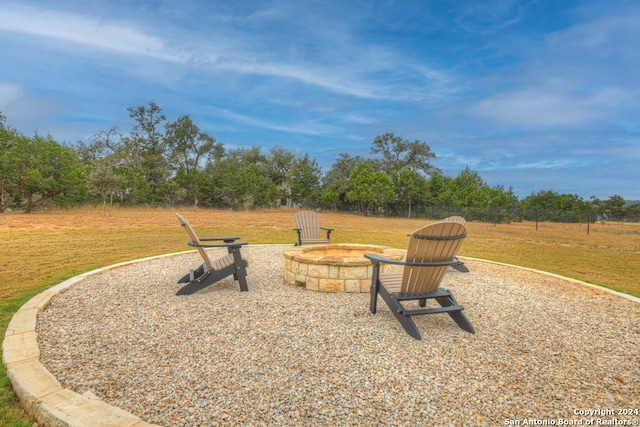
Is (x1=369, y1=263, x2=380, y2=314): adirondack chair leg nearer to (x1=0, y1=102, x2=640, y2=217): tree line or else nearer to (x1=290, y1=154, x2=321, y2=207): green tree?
(x1=0, y1=102, x2=640, y2=217): tree line

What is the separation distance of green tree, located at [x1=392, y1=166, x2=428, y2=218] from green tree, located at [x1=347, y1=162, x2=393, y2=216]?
3.10 ft

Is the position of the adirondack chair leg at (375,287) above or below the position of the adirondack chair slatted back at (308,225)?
below

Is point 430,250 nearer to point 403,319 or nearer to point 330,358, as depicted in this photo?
point 403,319

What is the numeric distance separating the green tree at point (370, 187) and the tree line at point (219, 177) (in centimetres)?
9

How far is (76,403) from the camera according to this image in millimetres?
1744

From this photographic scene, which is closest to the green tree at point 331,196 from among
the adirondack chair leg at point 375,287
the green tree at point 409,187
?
the green tree at point 409,187

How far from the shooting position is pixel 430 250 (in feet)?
9.21

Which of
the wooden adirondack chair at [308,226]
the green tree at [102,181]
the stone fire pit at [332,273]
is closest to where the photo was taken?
the stone fire pit at [332,273]

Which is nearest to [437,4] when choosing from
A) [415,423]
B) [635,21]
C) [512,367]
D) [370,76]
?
[635,21]

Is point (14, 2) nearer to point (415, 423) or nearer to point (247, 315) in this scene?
point (247, 315)

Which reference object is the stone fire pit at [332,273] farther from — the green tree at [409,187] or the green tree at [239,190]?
the green tree at [409,187]

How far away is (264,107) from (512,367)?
2534cm

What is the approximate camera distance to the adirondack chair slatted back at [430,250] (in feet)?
9.04

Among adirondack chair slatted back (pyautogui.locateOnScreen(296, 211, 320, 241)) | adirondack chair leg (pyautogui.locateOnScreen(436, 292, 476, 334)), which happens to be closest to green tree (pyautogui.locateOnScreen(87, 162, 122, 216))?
adirondack chair slatted back (pyautogui.locateOnScreen(296, 211, 320, 241))
